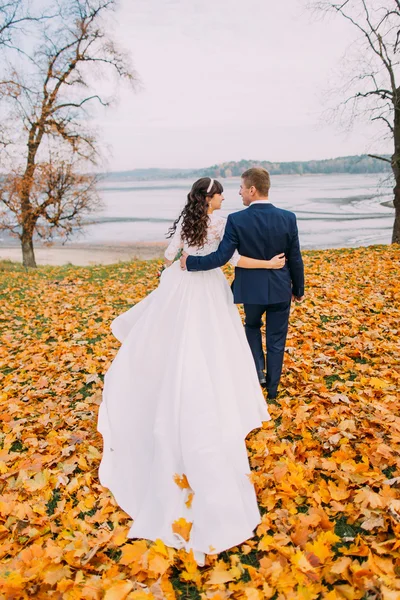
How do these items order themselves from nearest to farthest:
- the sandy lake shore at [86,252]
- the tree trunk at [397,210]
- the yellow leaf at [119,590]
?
1. the yellow leaf at [119,590]
2. the tree trunk at [397,210]
3. the sandy lake shore at [86,252]

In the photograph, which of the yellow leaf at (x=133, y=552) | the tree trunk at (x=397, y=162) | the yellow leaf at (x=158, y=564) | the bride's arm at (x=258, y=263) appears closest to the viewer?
the yellow leaf at (x=158, y=564)

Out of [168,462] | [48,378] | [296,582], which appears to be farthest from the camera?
[48,378]

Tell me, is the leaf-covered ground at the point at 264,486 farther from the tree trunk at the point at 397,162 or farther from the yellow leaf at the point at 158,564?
the tree trunk at the point at 397,162

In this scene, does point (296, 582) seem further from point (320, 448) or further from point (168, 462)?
point (320, 448)

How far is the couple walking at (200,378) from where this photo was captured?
3250mm

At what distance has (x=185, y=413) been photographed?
141 inches

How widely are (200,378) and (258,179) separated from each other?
203cm

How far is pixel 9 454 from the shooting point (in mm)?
4543

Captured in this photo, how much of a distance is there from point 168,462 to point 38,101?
19.4 metres

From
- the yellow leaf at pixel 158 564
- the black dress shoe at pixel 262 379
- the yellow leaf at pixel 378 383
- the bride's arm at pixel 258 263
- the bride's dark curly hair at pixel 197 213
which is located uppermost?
the bride's dark curly hair at pixel 197 213

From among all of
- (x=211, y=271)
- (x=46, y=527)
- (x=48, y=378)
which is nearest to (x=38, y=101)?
(x=48, y=378)

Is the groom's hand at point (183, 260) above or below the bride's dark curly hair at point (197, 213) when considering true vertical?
below

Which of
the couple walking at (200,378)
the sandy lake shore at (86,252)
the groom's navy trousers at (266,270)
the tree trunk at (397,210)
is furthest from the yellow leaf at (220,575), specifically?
the sandy lake shore at (86,252)

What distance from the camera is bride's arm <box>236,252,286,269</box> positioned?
14.9 feet
